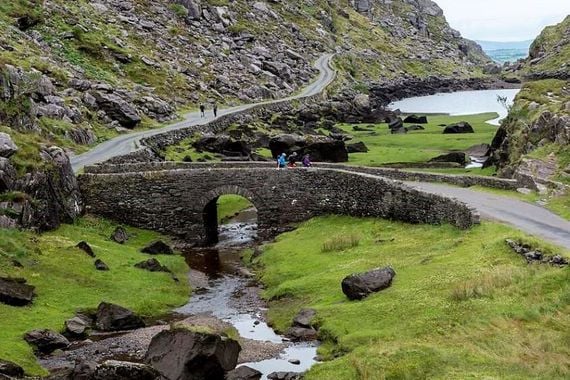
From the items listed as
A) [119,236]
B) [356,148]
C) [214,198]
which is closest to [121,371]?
[119,236]

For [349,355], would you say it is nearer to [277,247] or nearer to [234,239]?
[277,247]

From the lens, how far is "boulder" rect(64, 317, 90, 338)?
38.2 meters

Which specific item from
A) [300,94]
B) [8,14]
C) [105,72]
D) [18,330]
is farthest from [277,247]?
[300,94]

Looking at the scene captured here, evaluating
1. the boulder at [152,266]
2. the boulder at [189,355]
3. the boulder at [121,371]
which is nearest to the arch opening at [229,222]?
the boulder at [152,266]

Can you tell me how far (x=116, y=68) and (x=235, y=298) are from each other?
7700 cm

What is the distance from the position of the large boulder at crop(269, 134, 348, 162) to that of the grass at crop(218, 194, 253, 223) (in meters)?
10.0

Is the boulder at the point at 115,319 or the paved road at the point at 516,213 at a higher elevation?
the paved road at the point at 516,213

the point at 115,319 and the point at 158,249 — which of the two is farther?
the point at 158,249

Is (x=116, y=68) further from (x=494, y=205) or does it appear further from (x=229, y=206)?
(x=494, y=205)

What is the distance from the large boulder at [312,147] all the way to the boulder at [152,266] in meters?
36.9

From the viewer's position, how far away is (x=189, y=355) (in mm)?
31312

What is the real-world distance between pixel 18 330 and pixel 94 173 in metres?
29.7

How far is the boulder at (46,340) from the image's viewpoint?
1401 inches

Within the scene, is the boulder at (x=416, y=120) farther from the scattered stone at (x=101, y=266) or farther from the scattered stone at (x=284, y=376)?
the scattered stone at (x=284, y=376)
